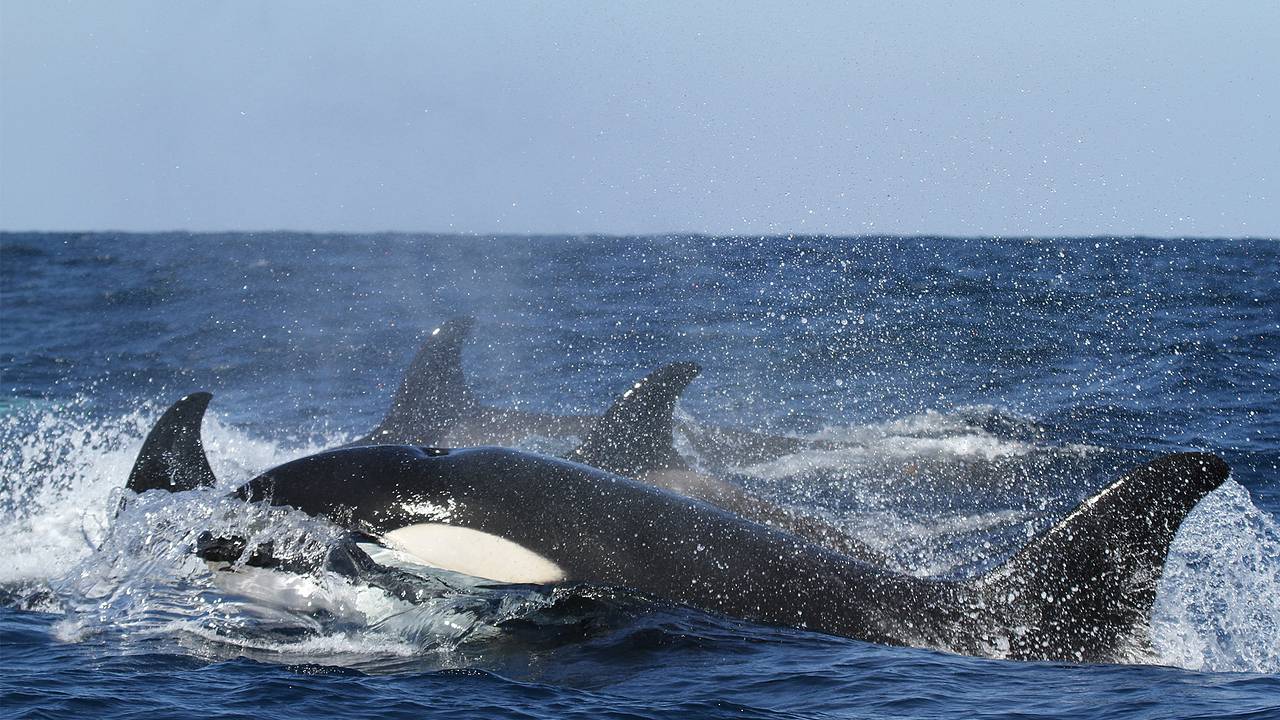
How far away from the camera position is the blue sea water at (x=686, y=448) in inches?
226

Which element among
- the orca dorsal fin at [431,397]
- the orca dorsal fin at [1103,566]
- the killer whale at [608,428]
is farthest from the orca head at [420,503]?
the orca dorsal fin at [431,397]

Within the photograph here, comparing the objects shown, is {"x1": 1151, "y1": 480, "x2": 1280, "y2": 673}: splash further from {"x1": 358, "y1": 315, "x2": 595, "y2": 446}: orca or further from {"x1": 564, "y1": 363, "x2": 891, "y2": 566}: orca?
{"x1": 358, "y1": 315, "x2": 595, "y2": 446}: orca

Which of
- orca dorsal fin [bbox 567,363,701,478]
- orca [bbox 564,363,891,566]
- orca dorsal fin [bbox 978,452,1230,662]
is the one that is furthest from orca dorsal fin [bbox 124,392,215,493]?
orca dorsal fin [bbox 978,452,1230,662]

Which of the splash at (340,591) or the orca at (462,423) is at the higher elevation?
the orca at (462,423)

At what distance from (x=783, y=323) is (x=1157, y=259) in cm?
1670

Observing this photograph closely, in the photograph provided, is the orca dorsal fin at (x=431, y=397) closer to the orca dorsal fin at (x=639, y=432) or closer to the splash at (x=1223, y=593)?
the orca dorsal fin at (x=639, y=432)

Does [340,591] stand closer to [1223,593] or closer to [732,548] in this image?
[732,548]

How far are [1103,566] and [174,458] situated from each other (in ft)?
18.0

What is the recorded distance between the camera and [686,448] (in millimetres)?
13148

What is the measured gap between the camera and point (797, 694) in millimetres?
5527

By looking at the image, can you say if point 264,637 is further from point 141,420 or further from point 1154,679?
point 141,420

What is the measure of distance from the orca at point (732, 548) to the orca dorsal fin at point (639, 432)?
2253 mm

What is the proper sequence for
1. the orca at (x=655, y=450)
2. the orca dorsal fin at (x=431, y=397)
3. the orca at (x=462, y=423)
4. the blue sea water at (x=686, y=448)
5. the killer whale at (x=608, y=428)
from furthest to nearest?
the orca at (x=462, y=423)
the orca dorsal fin at (x=431, y=397)
the orca at (x=655, y=450)
the killer whale at (x=608, y=428)
the blue sea water at (x=686, y=448)

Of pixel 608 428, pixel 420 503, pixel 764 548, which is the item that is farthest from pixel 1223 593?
pixel 420 503
